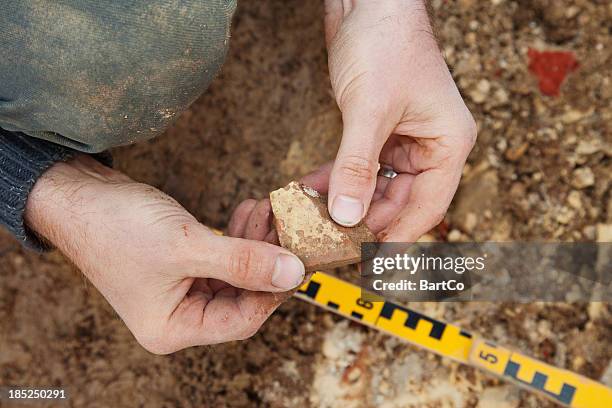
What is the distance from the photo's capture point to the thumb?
1.79m

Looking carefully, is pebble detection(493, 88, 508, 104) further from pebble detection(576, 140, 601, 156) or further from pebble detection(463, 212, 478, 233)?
pebble detection(463, 212, 478, 233)

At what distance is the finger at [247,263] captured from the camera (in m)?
1.70

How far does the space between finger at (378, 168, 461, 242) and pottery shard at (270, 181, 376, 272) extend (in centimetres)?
16

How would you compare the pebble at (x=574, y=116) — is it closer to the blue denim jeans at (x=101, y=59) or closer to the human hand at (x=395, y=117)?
the human hand at (x=395, y=117)

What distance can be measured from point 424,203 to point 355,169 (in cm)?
31

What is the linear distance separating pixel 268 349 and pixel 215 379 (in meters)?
0.23

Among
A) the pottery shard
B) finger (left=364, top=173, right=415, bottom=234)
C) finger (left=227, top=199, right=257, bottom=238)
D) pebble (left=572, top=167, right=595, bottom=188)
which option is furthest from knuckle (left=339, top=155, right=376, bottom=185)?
pebble (left=572, top=167, right=595, bottom=188)

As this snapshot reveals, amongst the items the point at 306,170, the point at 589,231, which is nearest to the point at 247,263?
the point at 306,170

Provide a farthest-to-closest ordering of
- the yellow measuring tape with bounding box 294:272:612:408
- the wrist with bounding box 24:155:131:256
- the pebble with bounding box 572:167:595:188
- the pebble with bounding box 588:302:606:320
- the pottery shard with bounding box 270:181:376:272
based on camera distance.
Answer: the pebble with bounding box 572:167:595:188, the pebble with bounding box 588:302:606:320, the yellow measuring tape with bounding box 294:272:612:408, the wrist with bounding box 24:155:131:256, the pottery shard with bounding box 270:181:376:272

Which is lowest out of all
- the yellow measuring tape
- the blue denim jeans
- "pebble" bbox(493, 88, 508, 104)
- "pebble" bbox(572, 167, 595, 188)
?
the yellow measuring tape

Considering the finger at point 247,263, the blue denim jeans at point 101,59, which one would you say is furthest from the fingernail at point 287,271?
the blue denim jeans at point 101,59

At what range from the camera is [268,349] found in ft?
7.93

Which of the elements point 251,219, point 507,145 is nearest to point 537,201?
point 507,145

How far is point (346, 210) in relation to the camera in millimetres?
1817
